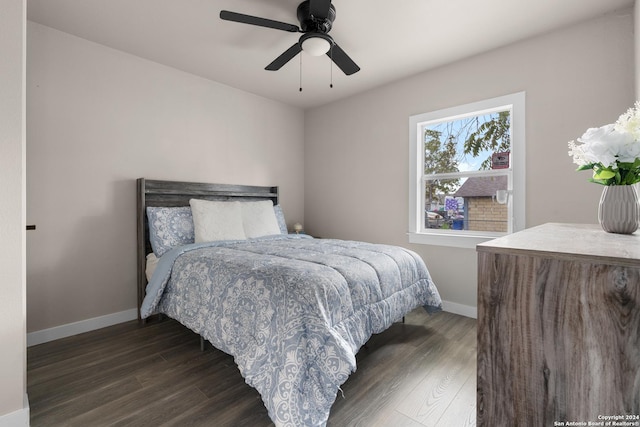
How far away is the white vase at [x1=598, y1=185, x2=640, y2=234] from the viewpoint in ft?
3.58

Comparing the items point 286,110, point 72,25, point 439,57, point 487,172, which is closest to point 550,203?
point 487,172

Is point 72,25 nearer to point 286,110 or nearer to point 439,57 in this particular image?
point 286,110

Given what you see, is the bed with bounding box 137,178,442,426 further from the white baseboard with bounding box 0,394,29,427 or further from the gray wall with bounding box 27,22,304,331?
the white baseboard with bounding box 0,394,29,427

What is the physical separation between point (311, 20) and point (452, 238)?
237 cm

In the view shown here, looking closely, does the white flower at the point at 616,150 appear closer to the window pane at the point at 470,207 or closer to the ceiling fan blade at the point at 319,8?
the ceiling fan blade at the point at 319,8

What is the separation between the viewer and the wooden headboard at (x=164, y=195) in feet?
9.36

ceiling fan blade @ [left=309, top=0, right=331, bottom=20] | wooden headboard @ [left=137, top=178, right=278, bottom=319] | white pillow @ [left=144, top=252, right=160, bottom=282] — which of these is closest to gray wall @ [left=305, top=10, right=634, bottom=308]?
wooden headboard @ [left=137, top=178, right=278, bottom=319]

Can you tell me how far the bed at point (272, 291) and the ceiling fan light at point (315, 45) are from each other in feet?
4.97

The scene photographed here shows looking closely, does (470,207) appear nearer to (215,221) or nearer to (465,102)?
(465,102)

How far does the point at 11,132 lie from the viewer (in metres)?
1.45

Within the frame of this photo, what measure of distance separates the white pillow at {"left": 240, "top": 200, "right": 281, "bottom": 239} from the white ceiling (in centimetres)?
149

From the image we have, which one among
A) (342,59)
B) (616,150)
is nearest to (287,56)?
(342,59)

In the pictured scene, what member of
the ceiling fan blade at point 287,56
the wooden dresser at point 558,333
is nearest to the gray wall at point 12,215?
the ceiling fan blade at point 287,56

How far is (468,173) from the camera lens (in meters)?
3.07
